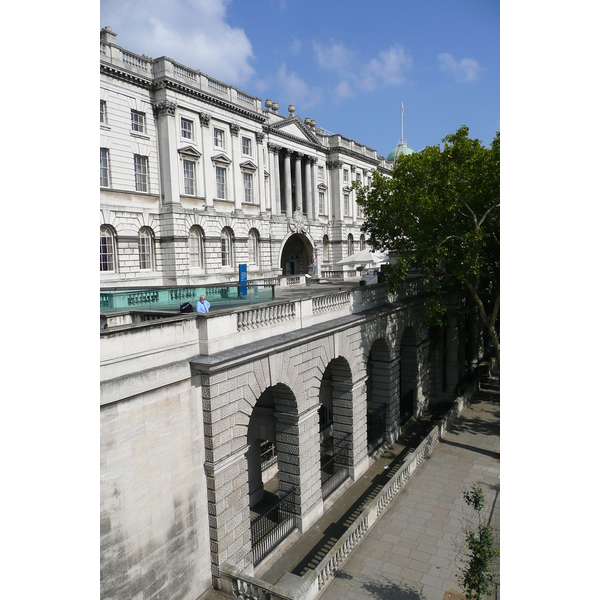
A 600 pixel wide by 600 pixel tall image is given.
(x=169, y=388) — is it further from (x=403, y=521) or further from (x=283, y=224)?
(x=283, y=224)

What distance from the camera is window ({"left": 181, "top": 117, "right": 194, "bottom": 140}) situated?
3222 centimetres

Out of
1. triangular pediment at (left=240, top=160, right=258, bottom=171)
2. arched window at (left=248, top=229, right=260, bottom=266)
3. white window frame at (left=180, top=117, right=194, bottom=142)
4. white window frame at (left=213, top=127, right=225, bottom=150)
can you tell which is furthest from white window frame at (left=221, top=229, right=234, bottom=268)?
white window frame at (left=180, top=117, right=194, bottom=142)

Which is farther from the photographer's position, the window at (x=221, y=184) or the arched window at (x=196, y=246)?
the window at (x=221, y=184)

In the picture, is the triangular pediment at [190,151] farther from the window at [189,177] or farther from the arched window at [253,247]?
the arched window at [253,247]

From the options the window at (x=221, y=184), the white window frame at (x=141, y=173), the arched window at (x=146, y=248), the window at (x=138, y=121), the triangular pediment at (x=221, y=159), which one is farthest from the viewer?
the window at (x=221, y=184)

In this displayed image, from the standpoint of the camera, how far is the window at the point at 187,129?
3222 cm

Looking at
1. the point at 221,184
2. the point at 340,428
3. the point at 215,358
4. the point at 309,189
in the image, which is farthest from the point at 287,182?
the point at 215,358

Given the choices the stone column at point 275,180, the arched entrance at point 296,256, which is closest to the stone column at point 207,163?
the stone column at point 275,180

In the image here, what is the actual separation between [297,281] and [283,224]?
14.9 m

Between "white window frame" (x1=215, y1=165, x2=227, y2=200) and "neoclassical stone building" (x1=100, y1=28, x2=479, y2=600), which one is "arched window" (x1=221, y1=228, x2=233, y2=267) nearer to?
"neoclassical stone building" (x1=100, y1=28, x2=479, y2=600)

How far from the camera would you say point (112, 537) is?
9.17 m

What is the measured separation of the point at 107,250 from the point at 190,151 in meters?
9.19

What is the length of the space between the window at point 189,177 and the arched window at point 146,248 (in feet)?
13.3
